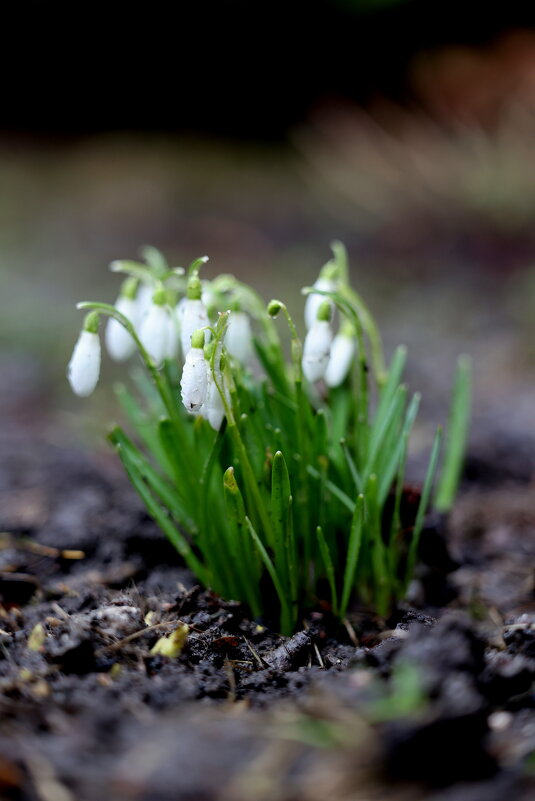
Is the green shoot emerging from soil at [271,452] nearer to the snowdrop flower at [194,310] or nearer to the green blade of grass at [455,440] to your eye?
the snowdrop flower at [194,310]

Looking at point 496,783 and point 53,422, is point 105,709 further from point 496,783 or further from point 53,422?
point 53,422

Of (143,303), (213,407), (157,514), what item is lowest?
(157,514)

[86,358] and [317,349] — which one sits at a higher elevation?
[86,358]

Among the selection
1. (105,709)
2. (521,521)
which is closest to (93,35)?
(521,521)

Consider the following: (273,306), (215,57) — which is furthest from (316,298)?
(215,57)

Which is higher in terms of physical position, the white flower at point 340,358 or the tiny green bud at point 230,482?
the white flower at point 340,358

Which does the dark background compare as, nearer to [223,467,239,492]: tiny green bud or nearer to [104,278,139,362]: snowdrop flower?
[104,278,139,362]: snowdrop flower

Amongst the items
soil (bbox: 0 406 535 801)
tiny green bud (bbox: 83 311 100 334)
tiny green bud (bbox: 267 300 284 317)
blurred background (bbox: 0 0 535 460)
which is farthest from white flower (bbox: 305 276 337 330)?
blurred background (bbox: 0 0 535 460)

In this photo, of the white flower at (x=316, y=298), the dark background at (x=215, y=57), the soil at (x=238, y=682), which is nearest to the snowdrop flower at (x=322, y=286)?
the white flower at (x=316, y=298)

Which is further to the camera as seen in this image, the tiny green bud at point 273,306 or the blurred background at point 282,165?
the blurred background at point 282,165

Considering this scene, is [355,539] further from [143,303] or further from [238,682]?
[143,303]
